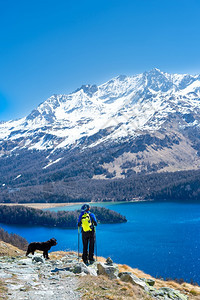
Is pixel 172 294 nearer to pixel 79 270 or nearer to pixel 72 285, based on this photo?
pixel 79 270

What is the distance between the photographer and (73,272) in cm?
1728

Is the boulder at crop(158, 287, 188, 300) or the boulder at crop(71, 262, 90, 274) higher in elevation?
the boulder at crop(71, 262, 90, 274)

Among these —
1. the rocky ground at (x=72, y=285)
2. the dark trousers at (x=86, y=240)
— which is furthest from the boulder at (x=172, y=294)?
the dark trousers at (x=86, y=240)

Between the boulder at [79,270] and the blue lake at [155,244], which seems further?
the blue lake at [155,244]

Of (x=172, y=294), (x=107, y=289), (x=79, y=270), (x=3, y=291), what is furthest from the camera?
(x=79, y=270)

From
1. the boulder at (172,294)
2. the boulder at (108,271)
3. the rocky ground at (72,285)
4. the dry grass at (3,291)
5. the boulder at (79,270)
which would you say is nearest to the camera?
the dry grass at (3,291)

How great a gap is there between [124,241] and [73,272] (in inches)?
4862

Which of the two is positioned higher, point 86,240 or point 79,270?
point 86,240

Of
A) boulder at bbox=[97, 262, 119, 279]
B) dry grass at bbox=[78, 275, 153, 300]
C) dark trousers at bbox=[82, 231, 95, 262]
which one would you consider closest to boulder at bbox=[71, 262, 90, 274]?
boulder at bbox=[97, 262, 119, 279]

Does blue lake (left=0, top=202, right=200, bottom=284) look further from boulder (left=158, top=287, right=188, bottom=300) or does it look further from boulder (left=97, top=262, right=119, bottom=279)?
boulder (left=97, top=262, right=119, bottom=279)

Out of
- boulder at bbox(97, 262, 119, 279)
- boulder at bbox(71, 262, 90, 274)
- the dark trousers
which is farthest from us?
the dark trousers

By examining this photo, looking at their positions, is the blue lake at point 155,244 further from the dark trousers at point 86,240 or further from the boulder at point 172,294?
the boulder at point 172,294

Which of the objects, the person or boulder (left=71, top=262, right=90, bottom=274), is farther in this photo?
the person

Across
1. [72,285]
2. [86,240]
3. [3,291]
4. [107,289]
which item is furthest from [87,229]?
[3,291]
